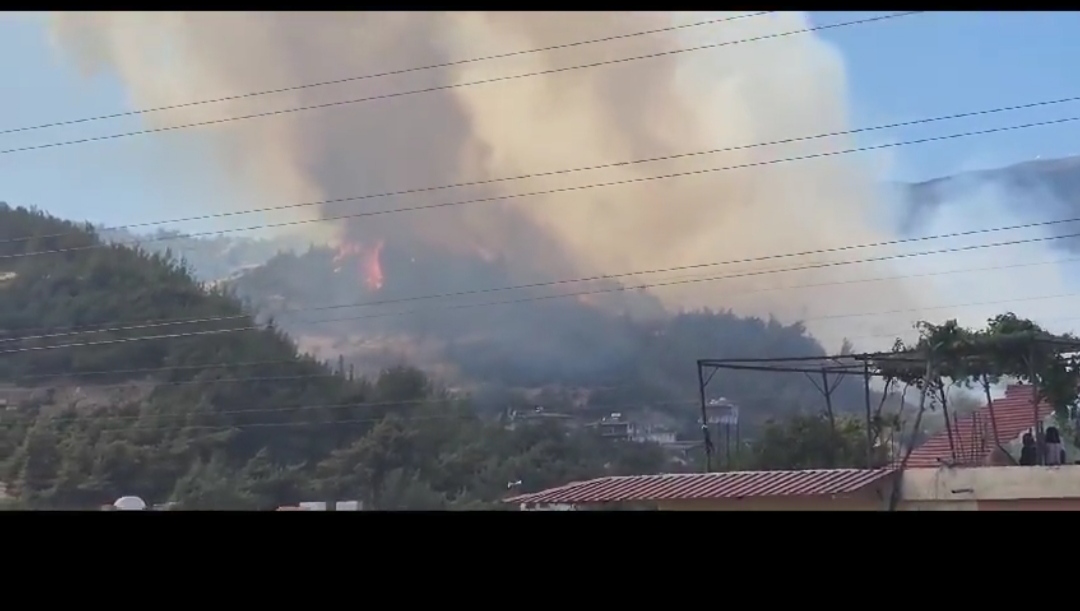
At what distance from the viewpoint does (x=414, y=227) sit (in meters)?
4.67

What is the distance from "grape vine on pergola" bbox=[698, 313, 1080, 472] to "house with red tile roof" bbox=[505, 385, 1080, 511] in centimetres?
11

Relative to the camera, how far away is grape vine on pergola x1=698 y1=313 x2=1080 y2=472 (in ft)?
12.2

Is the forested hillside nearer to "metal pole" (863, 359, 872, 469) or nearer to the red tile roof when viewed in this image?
"metal pole" (863, 359, 872, 469)

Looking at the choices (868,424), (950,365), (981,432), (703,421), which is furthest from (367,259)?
(981,432)

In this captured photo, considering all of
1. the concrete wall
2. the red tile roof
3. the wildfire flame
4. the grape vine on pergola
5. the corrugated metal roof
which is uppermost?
the wildfire flame

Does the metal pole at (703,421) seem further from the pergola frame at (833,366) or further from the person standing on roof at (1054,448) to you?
Result: the person standing on roof at (1054,448)

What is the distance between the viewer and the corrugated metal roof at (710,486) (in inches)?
109

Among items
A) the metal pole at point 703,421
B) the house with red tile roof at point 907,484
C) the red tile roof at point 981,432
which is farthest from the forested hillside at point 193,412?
the red tile roof at point 981,432

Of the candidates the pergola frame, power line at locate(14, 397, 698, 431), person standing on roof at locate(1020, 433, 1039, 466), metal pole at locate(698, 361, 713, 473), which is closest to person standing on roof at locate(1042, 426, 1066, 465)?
person standing on roof at locate(1020, 433, 1039, 466)

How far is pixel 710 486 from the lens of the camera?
2.95m
